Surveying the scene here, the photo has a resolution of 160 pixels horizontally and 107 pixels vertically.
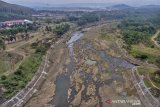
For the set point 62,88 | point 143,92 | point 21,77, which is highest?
point 21,77

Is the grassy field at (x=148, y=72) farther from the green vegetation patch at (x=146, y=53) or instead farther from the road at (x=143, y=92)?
the green vegetation patch at (x=146, y=53)

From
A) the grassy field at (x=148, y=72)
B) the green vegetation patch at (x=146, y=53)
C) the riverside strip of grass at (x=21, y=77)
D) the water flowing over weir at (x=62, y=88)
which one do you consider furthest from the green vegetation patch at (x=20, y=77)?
the green vegetation patch at (x=146, y=53)

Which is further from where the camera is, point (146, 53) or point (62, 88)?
point (146, 53)

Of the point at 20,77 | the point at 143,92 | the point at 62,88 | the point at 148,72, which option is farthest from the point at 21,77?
the point at 148,72

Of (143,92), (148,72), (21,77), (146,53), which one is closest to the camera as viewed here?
(143,92)

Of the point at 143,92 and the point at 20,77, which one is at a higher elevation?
the point at 20,77

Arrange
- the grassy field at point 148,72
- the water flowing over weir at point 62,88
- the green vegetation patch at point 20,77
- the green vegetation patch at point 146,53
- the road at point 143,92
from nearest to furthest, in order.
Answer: the road at point 143,92 → the water flowing over weir at point 62,88 → the green vegetation patch at point 20,77 → the grassy field at point 148,72 → the green vegetation patch at point 146,53

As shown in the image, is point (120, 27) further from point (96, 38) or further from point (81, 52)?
point (81, 52)

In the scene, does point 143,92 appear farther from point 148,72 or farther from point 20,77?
point 20,77

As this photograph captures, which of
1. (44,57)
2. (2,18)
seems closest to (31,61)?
(44,57)
